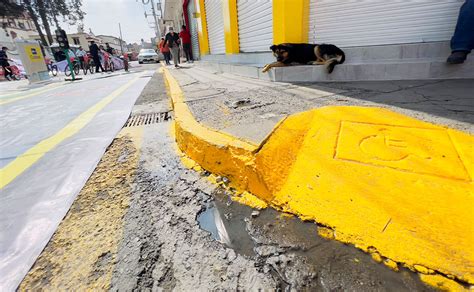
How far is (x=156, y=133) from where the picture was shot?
2719 mm

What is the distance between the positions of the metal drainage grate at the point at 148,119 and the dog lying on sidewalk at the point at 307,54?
7.61 ft

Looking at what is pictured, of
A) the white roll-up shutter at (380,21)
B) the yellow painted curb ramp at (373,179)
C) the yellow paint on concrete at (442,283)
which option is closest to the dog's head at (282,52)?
the white roll-up shutter at (380,21)

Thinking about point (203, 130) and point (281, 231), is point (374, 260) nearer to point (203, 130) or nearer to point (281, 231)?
point (281, 231)

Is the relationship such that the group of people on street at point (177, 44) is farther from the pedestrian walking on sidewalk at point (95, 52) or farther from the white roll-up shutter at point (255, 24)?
the white roll-up shutter at point (255, 24)

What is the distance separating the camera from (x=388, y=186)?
46.0 inches

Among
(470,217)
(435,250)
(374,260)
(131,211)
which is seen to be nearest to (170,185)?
(131,211)

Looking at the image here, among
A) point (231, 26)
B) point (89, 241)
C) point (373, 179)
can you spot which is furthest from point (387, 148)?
point (231, 26)

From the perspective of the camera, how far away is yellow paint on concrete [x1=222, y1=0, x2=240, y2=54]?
6578 millimetres

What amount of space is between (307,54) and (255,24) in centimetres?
224

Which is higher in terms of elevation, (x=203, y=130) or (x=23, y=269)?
(x=203, y=130)

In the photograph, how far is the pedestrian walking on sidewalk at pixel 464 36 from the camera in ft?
10.3

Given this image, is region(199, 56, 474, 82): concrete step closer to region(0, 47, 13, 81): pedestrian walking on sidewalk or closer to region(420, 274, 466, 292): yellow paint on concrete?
region(420, 274, 466, 292): yellow paint on concrete

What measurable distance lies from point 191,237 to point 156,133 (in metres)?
1.84

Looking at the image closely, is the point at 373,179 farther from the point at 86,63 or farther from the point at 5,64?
the point at 5,64
